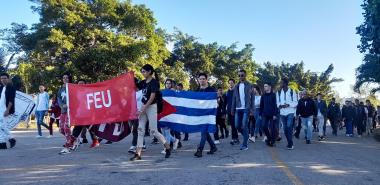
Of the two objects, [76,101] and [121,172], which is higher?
[76,101]

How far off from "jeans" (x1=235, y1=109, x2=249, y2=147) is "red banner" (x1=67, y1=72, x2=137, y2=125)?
2807 millimetres

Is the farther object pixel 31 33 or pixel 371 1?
pixel 31 33

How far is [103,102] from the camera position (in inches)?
428

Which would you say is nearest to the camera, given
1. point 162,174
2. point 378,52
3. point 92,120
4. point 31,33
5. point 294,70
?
point 162,174

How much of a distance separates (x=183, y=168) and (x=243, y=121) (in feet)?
12.8

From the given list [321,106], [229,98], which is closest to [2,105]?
[229,98]

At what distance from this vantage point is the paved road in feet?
22.8

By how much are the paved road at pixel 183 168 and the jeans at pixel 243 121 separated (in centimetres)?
64

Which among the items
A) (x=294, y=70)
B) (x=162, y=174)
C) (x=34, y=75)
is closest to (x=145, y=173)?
(x=162, y=174)

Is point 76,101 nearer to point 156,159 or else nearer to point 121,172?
point 156,159

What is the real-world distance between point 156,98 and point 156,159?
1258 mm

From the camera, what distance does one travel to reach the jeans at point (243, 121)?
37.7 ft

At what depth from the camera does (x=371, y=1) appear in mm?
17453

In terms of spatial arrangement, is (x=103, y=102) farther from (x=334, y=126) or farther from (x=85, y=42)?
(x=85, y=42)
